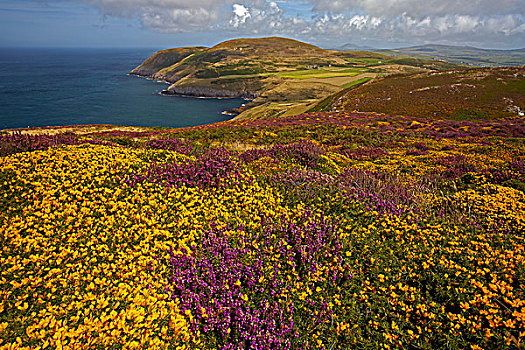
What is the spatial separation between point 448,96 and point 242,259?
59.9 m

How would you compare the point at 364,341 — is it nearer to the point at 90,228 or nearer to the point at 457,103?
the point at 90,228

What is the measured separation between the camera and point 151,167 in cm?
862

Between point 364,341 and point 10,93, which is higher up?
point 10,93

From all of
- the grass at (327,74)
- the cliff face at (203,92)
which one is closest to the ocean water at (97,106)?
the cliff face at (203,92)

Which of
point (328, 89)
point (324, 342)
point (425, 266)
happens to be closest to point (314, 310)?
point (324, 342)

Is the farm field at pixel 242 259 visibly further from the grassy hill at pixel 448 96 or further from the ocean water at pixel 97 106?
the ocean water at pixel 97 106

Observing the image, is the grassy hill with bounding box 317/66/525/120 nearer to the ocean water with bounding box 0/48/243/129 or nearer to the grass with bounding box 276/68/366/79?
the ocean water with bounding box 0/48/243/129

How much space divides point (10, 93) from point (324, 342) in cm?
17899

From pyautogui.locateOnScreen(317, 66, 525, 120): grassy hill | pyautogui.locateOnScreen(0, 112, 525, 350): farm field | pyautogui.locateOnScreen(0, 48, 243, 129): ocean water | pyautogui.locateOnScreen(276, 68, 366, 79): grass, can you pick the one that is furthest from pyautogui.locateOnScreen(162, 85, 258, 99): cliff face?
pyautogui.locateOnScreen(0, 112, 525, 350): farm field

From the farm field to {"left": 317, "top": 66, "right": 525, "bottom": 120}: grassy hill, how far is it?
→ 44.6m

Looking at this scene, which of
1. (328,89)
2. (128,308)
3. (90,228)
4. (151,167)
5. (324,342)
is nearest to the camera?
(128,308)

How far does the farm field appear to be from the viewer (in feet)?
14.3

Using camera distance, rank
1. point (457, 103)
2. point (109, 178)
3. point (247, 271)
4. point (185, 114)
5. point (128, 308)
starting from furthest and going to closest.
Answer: point (185, 114) < point (457, 103) < point (109, 178) < point (247, 271) < point (128, 308)

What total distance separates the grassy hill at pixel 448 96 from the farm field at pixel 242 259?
1754 inches
